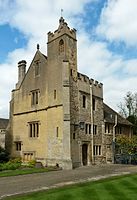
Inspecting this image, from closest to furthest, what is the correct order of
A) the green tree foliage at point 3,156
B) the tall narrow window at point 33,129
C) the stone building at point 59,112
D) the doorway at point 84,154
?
the stone building at point 59,112 → the doorway at point 84,154 → the tall narrow window at point 33,129 → the green tree foliage at point 3,156

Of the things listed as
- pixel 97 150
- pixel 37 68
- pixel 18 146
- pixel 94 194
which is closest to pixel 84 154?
pixel 97 150

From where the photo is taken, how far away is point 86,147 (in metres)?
33.3

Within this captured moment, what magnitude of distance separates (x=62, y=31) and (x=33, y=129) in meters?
11.3

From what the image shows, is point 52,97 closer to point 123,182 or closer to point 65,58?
point 65,58

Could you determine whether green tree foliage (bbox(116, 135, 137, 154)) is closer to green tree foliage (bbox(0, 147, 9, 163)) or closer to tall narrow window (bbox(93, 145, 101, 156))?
tall narrow window (bbox(93, 145, 101, 156))

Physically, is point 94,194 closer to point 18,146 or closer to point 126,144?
point 126,144

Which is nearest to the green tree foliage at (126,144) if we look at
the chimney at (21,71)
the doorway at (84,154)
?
the doorway at (84,154)

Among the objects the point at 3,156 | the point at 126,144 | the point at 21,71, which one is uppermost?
the point at 21,71

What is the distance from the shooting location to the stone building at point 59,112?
98.7 feet

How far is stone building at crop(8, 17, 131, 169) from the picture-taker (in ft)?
98.7

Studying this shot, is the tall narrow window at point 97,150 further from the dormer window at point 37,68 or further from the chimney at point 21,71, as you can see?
the chimney at point 21,71

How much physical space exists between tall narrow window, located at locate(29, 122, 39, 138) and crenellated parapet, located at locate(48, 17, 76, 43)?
9.53 m

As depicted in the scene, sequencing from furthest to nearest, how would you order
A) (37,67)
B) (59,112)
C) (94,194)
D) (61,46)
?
A: (37,67) < (61,46) < (59,112) < (94,194)

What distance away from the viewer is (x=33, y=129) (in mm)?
34031
